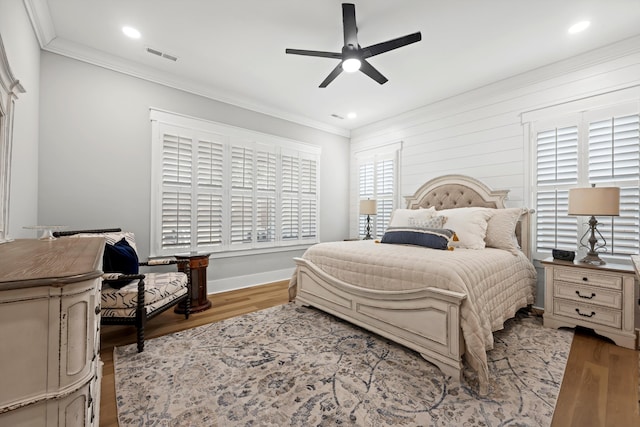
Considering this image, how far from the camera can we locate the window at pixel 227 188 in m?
3.63

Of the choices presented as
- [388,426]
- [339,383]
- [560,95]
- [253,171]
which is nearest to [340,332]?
[339,383]

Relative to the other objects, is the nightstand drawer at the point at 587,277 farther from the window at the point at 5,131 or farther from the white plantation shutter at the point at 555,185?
the window at the point at 5,131

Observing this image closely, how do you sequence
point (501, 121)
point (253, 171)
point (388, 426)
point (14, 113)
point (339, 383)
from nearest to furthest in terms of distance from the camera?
point (388, 426) → point (339, 383) → point (14, 113) → point (501, 121) → point (253, 171)

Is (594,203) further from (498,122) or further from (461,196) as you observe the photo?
(498,122)

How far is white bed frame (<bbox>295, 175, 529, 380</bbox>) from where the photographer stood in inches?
78.3

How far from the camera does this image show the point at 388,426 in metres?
1.54

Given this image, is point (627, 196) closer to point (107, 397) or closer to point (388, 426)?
point (388, 426)

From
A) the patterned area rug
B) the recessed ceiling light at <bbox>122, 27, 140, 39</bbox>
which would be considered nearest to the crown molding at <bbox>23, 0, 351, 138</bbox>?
the recessed ceiling light at <bbox>122, 27, 140, 39</bbox>

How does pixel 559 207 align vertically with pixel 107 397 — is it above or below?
above

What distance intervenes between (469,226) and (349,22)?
240 centimetres

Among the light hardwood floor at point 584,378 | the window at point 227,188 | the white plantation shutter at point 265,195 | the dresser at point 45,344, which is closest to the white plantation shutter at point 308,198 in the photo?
the window at point 227,188

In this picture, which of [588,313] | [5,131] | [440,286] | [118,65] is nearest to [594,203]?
[588,313]

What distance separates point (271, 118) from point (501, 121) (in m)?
3.36

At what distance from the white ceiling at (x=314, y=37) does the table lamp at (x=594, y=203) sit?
61.2 inches
